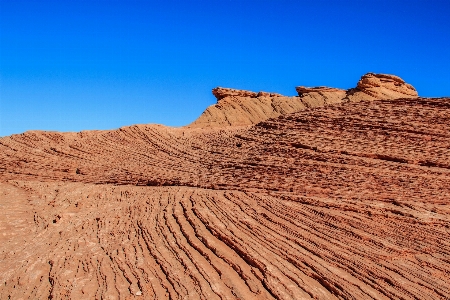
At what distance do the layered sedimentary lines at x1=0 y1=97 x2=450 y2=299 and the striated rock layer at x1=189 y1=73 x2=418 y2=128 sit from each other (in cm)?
2427

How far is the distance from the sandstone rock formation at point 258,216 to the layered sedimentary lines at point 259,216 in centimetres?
3

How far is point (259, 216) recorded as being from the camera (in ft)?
29.5

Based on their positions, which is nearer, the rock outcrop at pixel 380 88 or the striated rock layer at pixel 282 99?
the striated rock layer at pixel 282 99

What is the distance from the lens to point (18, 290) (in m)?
6.92

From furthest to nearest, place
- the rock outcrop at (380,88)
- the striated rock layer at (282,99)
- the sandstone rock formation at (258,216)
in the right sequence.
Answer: the rock outcrop at (380,88)
the striated rock layer at (282,99)
the sandstone rock formation at (258,216)

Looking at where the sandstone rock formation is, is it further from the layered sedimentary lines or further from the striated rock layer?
A: the striated rock layer

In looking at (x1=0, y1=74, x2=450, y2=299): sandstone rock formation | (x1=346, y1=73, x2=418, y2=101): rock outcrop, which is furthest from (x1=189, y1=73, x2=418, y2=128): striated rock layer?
(x1=0, y1=74, x2=450, y2=299): sandstone rock formation

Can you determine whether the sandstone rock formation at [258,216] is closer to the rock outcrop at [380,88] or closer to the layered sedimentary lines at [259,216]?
the layered sedimentary lines at [259,216]

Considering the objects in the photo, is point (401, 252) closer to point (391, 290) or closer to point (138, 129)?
point (391, 290)

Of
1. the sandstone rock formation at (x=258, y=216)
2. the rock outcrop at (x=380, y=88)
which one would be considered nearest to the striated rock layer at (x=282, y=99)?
the rock outcrop at (x=380, y=88)

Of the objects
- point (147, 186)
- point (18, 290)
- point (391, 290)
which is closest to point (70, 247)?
point (18, 290)

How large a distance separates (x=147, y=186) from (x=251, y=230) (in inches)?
242

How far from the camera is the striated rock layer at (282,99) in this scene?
4062 centimetres

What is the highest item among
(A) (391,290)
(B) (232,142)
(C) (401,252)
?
(B) (232,142)
